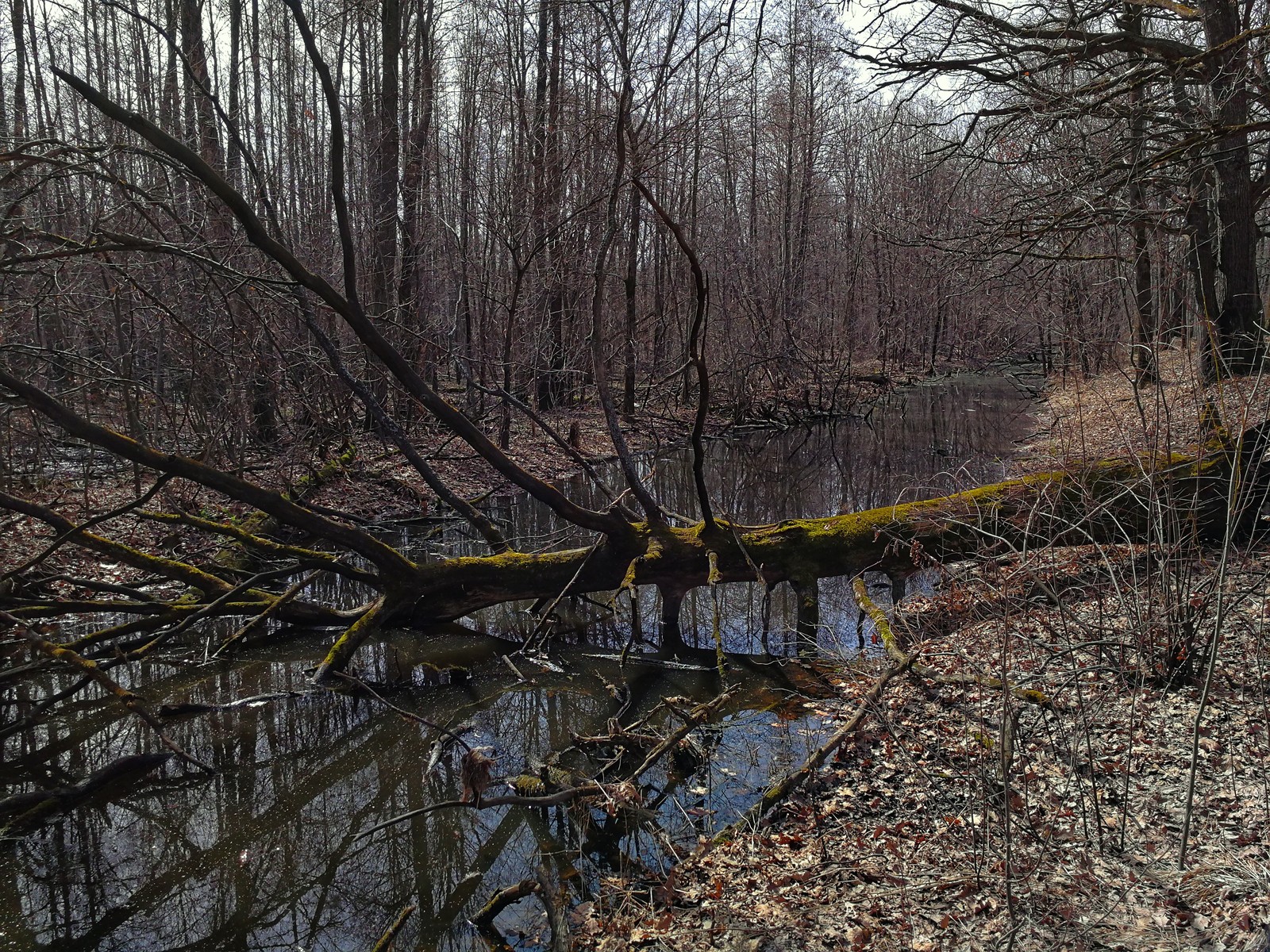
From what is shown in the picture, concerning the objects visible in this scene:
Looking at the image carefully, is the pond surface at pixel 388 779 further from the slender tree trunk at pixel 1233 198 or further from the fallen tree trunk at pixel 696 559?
the slender tree trunk at pixel 1233 198

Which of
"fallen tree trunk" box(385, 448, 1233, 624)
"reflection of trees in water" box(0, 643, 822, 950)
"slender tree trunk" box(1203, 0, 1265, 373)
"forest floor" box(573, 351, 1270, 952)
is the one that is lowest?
"reflection of trees in water" box(0, 643, 822, 950)

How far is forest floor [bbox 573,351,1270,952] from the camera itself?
3127 millimetres

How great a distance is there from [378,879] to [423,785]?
3.05 ft

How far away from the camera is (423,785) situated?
5.46m

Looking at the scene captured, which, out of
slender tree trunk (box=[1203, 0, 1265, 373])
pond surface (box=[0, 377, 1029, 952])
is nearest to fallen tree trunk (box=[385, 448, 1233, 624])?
pond surface (box=[0, 377, 1029, 952])

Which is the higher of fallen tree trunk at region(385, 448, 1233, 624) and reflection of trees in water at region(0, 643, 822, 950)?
fallen tree trunk at region(385, 448, 1233, 624)

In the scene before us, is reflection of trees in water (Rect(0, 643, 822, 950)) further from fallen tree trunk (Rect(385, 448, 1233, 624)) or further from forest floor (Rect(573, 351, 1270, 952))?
fallen tree trunk (Rect(385, 448, 1233, 624))

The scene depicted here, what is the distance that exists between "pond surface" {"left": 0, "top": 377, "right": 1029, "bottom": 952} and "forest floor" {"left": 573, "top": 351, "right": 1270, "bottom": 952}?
503mm

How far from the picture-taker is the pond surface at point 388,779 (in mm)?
4254

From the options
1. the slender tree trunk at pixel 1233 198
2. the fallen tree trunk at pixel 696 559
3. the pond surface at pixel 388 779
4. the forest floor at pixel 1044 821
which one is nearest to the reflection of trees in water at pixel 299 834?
the pond surface at pixel 388 779

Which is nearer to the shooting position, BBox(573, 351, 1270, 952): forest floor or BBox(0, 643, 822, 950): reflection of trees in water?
BBox(573, 351, 1270, 952): forest floor

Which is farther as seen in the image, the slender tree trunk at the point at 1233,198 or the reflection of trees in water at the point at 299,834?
the slender tree trunk at the point at 1233,198

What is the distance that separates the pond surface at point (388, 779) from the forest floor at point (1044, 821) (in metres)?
0.50

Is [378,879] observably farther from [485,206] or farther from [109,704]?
[485,206]
